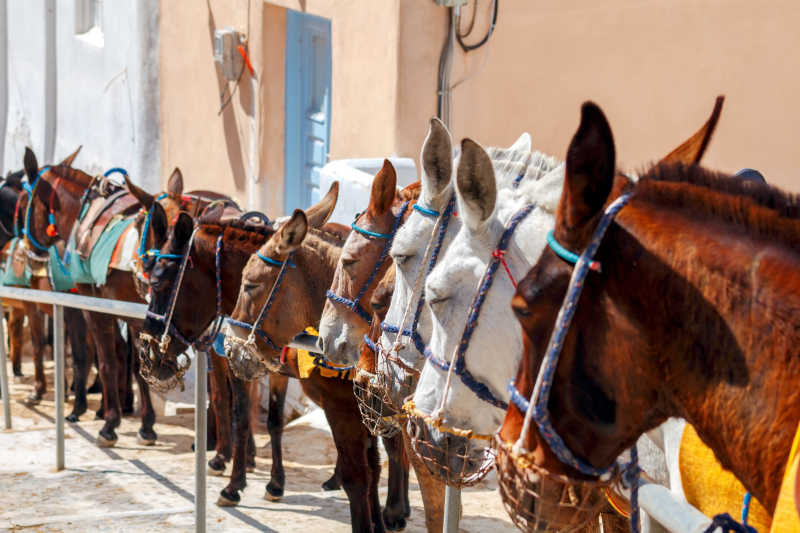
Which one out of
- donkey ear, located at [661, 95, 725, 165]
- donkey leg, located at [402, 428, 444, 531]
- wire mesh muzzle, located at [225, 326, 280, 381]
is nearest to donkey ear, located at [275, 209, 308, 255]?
wire mesh muzzle, located at [225, 326, 280, 381]

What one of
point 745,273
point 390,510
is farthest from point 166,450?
point 745,273

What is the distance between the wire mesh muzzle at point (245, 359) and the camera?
501cm

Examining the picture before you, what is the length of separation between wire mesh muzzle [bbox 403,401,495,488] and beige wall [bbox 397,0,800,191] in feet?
16.2

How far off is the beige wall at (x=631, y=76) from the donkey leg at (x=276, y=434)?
251 cm

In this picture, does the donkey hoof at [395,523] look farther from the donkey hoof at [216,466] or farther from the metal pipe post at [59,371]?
the metal pipe post at [59,371]

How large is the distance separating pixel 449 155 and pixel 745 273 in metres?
1.67

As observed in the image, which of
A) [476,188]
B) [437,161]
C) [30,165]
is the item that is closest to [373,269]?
[437,161]

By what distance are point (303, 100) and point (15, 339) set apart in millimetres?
5216

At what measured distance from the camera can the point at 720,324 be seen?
169cm

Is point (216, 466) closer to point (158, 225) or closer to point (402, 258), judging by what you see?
point (158, 225)

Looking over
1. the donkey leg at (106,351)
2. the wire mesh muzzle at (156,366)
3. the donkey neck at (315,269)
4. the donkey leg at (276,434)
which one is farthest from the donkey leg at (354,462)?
the donkey leg at (106,351)

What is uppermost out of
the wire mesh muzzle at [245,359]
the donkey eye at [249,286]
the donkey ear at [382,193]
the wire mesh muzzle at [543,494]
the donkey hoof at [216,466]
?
the donkey ear at [382,193]

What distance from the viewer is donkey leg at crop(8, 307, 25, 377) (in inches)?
460

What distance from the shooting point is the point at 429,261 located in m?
3.27
